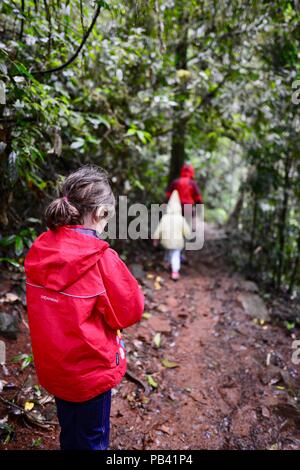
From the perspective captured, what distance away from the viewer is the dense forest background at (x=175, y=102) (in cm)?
387

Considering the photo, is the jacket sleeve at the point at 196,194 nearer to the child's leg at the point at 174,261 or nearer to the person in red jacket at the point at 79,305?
the child's leg at the point at 174,261

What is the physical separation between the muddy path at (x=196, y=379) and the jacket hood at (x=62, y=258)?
158cm

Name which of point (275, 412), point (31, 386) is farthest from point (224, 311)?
point (31, 386)

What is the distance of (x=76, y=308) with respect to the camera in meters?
1.81

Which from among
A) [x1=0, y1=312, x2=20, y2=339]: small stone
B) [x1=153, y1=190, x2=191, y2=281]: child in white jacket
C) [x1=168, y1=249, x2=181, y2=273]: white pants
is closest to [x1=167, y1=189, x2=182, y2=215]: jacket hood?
[x1=153, y1=190, x2=191, y2=281]: child in white jacket

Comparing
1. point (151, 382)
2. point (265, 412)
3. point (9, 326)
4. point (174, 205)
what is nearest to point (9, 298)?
point (9, 326)

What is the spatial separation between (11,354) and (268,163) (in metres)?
4.98

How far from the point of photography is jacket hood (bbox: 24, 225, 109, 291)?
5.90 feet

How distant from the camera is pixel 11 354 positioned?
3.32 metres

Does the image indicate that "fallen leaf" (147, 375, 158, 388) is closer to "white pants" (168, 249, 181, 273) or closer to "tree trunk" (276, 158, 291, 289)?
"white pants" (168, 249, 181, 273)

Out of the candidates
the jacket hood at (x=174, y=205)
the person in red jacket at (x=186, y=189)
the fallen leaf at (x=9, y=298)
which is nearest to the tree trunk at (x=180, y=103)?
the person in red jacket at (x=186, y=189)

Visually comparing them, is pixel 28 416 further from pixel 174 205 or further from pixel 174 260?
pixel 174 205

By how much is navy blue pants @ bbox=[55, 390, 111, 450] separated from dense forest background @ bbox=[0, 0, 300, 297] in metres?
1.80

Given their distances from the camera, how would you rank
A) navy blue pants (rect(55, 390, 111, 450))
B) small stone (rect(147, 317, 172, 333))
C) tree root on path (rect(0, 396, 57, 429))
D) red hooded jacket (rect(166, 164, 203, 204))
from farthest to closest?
1. red hooded jacket (rect(166, 164, 203, 204))
2. small stone (rect(147, 317, 172, 333))
3. tree root on path (rect(0, 396, 57, 429))
4. navy blue pants (rect(55, 390, 111, 450))
